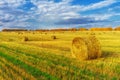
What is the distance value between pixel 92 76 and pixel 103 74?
0.78 metres

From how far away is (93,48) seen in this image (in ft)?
49.8

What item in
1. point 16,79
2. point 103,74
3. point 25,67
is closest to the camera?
point 16,79

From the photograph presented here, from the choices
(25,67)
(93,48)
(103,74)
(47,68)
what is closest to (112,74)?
(103,74)

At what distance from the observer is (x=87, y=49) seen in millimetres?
15102

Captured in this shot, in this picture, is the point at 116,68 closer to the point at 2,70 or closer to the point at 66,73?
the point at 66,73

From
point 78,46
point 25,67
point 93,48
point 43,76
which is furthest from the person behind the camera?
point 78,46

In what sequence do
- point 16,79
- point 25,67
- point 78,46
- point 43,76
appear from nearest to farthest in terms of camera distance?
point 16,79
point 43,76
point 25,67
point 78,46

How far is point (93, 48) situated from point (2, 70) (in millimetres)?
6744

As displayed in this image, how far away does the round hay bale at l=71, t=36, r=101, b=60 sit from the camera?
49.4 ft

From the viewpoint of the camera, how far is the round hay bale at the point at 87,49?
593 inches

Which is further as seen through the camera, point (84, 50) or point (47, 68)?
point (84, 50)

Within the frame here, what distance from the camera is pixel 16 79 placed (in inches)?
329

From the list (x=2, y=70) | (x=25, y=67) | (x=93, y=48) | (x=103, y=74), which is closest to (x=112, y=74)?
(x=103, y=74)

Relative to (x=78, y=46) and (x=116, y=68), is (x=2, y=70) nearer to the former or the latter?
(x=116, y=68)
